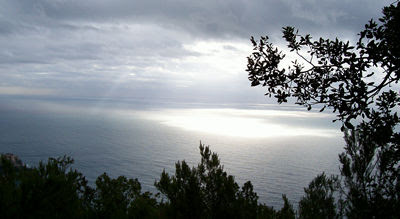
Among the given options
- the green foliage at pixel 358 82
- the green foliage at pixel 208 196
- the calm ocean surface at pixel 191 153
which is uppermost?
the green foliage at pixel 358 82

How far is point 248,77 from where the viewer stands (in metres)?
5.70

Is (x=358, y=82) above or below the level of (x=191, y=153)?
above

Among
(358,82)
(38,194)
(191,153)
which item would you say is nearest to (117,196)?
(38,194)

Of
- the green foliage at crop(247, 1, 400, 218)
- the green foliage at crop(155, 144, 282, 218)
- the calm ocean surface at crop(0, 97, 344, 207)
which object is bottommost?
the calm ocean surface at crop(0, 97, 344, 207)

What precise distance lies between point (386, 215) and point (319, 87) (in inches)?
96.0

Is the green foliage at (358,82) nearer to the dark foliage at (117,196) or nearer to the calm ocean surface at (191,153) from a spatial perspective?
the dark foliage at (117,196)

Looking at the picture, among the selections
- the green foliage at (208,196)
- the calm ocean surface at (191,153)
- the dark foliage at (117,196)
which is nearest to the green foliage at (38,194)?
the dark foliage at (117,196)

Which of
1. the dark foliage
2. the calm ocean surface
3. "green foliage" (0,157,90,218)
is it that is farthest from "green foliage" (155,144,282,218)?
the calm ocean surface

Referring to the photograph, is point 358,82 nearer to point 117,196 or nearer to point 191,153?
point 117,196

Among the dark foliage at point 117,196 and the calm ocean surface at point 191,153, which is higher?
the dark foliage at point 117,196

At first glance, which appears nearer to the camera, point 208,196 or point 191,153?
point 208,196

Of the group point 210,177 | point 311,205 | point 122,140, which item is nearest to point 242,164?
point 122,140

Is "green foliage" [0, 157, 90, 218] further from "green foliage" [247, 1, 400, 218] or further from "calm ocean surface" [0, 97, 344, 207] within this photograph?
"calm ocean surface" [0, 97, 344, 207]

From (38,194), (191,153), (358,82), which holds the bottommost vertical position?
(191,153)
